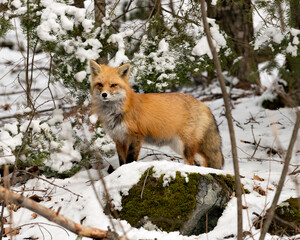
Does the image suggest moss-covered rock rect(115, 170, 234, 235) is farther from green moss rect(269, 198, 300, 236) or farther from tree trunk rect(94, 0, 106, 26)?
tree trunk rect(94, 0, 106, 26)

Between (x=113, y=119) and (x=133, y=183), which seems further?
(x=113, y=119)

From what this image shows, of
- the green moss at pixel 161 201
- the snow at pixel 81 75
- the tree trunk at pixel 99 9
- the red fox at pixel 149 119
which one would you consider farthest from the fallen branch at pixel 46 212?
the tree trunk at pixel 99 9

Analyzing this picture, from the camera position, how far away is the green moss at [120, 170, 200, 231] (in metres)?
3.79

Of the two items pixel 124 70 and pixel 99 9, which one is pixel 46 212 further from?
pixel 99 9

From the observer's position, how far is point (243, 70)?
9.85 m

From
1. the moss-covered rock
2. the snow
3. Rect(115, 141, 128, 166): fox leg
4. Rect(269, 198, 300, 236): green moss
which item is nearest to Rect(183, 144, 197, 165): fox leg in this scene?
Rect(115, 141, 128, 166): fox leg

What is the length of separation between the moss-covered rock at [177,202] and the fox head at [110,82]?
1.46 meters

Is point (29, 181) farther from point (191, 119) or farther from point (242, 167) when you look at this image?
point (242, 167)

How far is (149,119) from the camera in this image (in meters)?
5.39

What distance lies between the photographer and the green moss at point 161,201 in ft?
12.4

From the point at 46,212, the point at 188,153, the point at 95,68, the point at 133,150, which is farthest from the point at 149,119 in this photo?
the point at 46,212

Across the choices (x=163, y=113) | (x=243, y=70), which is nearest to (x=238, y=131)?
(x=163, y=113)

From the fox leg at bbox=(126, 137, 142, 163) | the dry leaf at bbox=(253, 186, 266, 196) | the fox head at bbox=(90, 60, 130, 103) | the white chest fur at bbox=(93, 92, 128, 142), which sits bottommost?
the dry leaf at bbox=(253, 186, 266, 196)

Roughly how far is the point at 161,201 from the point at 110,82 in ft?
6.27
